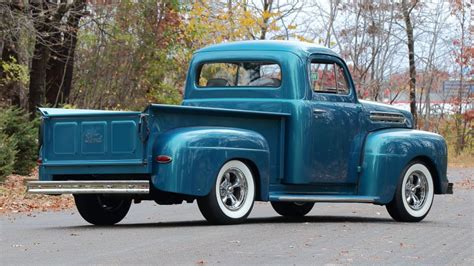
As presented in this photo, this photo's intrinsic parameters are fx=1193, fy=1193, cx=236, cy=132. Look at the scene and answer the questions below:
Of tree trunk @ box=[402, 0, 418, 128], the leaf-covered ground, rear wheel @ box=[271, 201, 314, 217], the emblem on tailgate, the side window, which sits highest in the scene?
tree trunk @ box=[402, 0, 418, 128]

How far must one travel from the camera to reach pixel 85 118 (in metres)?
13.8

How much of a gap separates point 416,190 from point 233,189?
320cm

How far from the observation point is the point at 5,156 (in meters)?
24.3

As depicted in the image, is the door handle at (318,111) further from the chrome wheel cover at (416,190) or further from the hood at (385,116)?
the chrome wheel cover at (416,190)

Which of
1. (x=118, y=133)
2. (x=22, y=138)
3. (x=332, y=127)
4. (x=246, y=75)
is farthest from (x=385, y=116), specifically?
(x=22, y=138)

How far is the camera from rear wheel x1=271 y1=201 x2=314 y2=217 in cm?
1673

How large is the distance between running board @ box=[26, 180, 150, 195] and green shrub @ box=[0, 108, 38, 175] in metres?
12.4

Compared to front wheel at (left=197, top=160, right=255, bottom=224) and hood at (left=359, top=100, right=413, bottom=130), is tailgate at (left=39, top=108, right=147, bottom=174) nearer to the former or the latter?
front wheel at (left=197, top=160, right=255, bottom=224)

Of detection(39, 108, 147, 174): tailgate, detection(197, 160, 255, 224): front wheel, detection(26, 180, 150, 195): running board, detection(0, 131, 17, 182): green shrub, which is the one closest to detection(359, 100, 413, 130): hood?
detection(197, 160, 255, 224): front wheel

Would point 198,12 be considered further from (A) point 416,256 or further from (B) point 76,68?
(A) point 416,256

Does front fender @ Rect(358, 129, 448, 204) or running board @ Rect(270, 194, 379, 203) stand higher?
front fender @ Rect(358, 129, 448, 204)

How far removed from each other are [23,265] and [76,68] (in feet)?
94.9

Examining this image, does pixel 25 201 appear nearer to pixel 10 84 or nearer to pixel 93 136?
→ pixel 93 136

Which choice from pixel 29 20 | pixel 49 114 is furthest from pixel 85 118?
pixel 29 20
